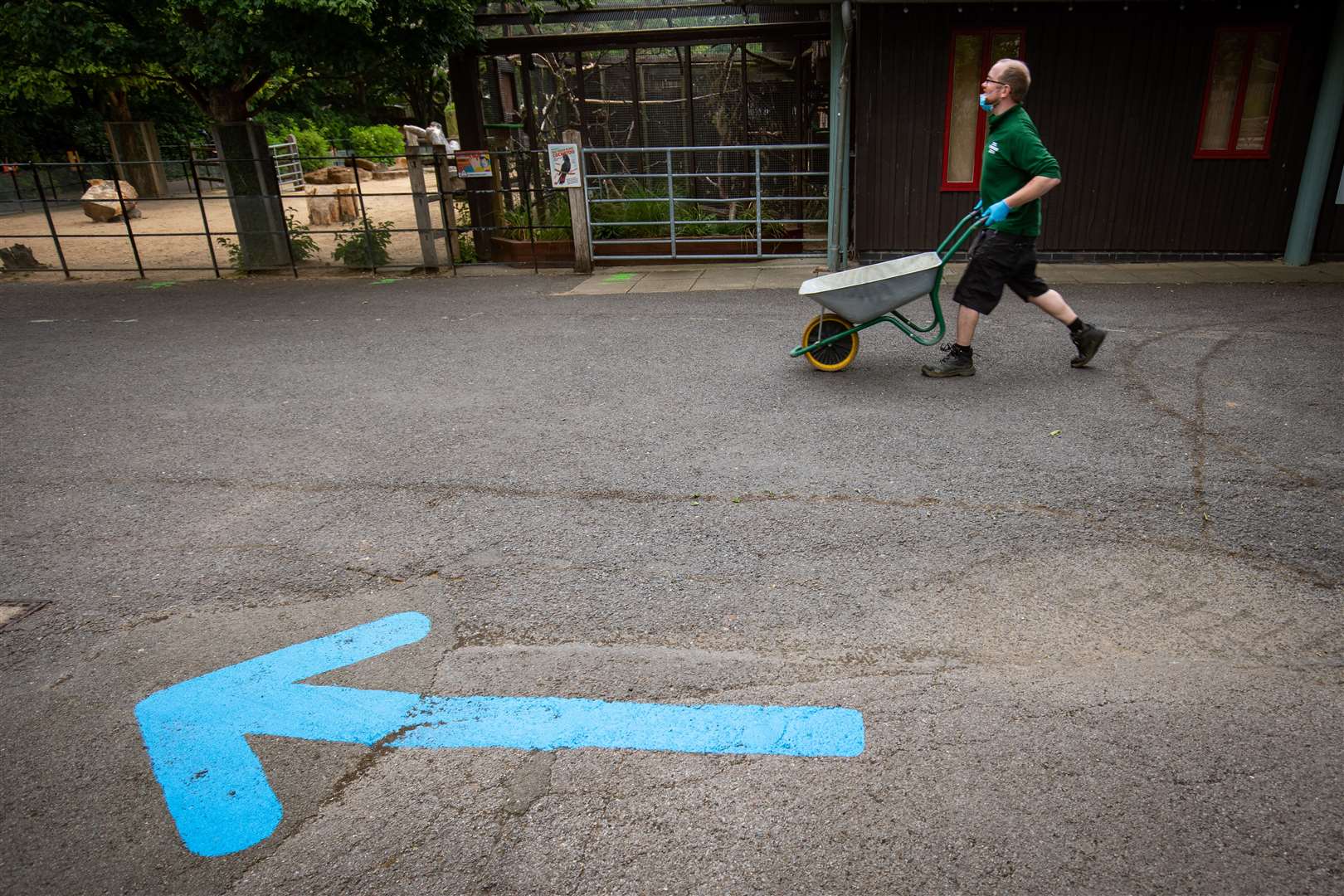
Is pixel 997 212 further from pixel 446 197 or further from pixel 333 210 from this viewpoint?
pixel 333 210

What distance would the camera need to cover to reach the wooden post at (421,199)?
38.2ft

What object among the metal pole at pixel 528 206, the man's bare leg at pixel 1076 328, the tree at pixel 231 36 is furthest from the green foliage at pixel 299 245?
the man's bare leg at pixel 1076 328

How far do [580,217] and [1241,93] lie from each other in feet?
26.5

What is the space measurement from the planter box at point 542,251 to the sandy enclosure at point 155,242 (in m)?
1.04

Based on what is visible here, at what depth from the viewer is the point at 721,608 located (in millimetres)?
3533

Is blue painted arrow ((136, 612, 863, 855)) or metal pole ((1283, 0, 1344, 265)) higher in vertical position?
metal pole ((1283, 0, 1344, 265))

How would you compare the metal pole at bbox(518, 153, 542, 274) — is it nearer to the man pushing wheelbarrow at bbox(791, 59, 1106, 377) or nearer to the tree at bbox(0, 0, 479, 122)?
the tree at bbox(0, 0, 479, 122)

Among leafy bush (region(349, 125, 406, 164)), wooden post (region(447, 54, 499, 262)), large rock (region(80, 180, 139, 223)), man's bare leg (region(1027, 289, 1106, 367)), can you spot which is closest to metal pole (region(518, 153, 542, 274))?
wooden post (region(447, 54, 499, 262))

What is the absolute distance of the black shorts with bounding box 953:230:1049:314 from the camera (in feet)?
19.2

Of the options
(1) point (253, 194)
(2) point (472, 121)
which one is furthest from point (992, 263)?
(1) point (253, 194)

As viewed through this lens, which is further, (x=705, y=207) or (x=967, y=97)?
(x=705, y=207)

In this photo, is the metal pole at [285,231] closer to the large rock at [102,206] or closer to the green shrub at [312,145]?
the large rock at [102,206]

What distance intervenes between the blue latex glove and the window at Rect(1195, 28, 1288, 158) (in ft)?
21.2

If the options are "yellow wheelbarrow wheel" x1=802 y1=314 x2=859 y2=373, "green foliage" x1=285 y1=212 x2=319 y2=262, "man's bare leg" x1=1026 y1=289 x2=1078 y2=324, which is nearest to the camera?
"man's bare leg" x1=1026 y1=289 x2=1078 y2=324
